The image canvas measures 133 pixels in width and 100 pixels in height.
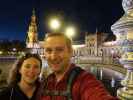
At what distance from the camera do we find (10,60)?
45.5 m

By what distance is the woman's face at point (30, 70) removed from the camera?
355 cm

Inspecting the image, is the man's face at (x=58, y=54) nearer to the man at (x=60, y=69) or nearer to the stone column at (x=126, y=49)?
the man at (x=60, y=69)

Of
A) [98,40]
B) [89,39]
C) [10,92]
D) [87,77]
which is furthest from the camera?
[89,39]

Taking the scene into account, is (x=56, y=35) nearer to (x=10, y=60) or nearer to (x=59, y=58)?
(x=59, y=58)

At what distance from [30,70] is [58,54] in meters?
1.34

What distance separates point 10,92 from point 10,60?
4277 centimetres

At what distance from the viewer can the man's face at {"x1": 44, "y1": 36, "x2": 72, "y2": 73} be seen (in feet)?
7.46

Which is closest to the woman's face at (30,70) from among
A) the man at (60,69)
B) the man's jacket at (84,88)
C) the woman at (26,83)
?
the woman at (26,83)

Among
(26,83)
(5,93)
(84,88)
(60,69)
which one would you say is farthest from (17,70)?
(84,88)

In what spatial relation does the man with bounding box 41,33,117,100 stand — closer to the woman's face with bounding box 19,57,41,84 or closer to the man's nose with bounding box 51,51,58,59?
the man's nose with bounding box 51,51,58,59

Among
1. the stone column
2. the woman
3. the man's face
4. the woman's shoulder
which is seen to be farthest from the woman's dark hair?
the man's face

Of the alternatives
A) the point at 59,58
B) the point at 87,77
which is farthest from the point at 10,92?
the point at 87,77

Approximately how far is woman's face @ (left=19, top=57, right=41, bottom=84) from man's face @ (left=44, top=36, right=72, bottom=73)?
1276mm

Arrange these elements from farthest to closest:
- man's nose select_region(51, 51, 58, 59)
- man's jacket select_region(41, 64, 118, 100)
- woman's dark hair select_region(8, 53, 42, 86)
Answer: woman's dark hair select_region(8, 53, 42, 86), man's nose select_region(51, 51, 58, 59), man's jacket select_region(41, 64, 118, 100)
